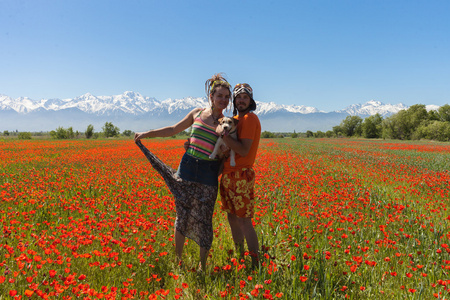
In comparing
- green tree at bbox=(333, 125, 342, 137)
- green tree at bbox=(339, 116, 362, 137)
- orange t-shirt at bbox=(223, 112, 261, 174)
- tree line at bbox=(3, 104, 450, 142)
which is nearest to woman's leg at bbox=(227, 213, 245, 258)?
orange t-shirt at bbox=(223, 112, 261, 174)

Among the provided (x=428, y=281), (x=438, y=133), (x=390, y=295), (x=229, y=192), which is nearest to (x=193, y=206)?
(x=229, y=192)

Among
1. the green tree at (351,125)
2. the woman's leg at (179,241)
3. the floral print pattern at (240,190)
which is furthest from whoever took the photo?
the green tree at (351,125)

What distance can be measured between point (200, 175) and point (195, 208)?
44 centimetres

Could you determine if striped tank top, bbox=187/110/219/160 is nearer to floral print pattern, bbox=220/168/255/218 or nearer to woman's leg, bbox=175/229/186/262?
floral print pattern, bbox=220/168/255/218

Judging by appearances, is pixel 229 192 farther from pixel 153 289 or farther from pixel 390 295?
pixel 390 295

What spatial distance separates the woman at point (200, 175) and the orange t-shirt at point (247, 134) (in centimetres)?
25

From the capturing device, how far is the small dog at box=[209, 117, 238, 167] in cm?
276

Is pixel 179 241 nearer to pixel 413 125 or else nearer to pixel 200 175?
pixel 200 175

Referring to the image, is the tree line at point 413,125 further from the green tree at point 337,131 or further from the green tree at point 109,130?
the green tree at point 109,130

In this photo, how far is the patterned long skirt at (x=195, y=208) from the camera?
3162mm

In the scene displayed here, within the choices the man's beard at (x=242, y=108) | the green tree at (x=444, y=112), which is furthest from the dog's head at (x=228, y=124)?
the green tree at (x=444, y=112)

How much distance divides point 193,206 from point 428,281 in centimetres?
283

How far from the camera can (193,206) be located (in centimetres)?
321

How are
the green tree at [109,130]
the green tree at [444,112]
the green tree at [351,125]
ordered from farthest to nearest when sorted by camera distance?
the green tree at [351,125] < the green tree at [109,130] < the green tree at [444,112]
